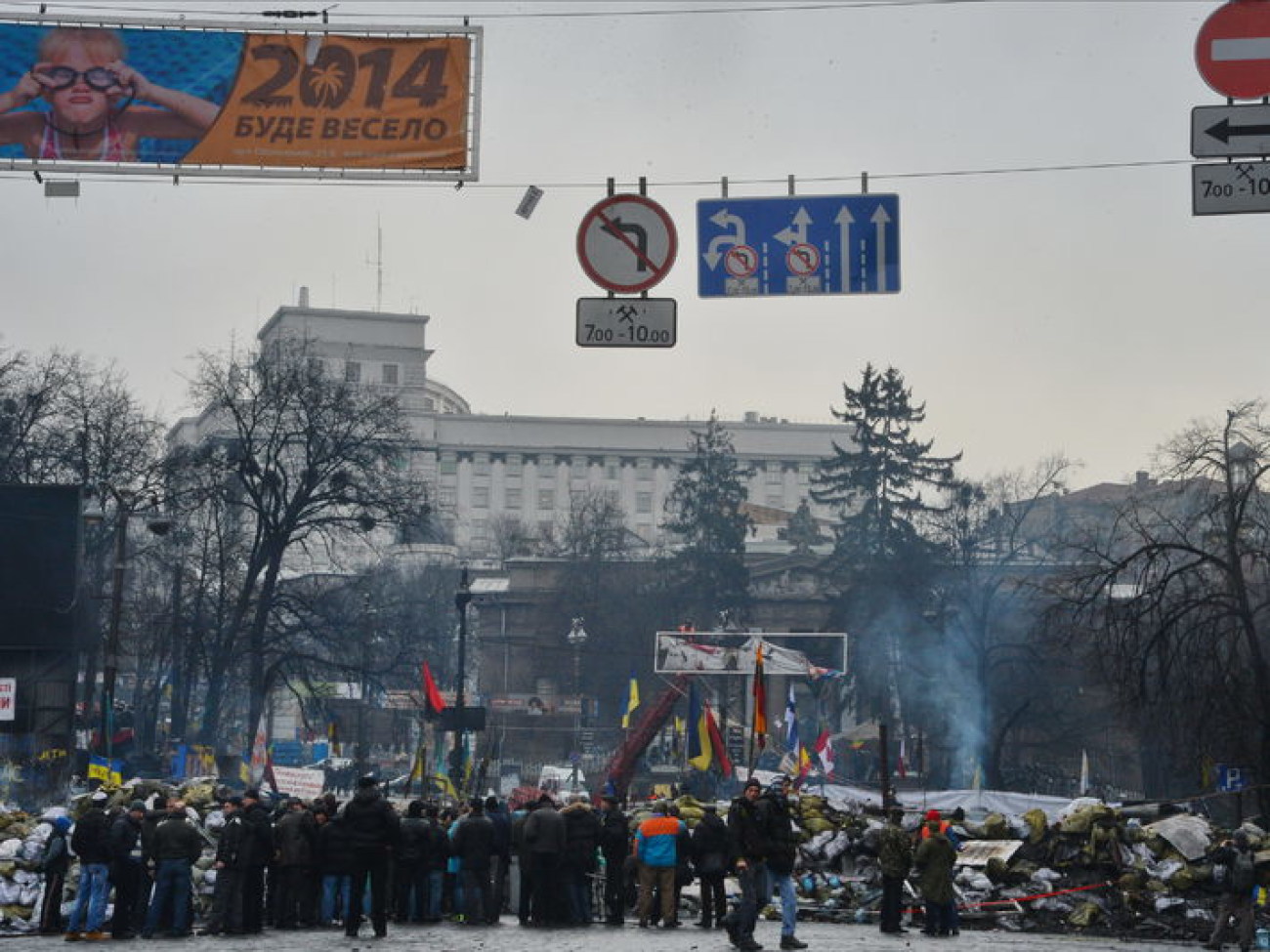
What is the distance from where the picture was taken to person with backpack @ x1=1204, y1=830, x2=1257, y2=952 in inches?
865

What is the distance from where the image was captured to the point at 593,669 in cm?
9431

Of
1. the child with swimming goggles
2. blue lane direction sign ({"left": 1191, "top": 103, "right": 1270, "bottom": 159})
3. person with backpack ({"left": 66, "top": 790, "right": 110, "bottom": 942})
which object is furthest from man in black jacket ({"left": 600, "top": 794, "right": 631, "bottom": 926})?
blue lane direction sign ({"left": 1191, "top": 103, "right": 1270, "bottom": 159})

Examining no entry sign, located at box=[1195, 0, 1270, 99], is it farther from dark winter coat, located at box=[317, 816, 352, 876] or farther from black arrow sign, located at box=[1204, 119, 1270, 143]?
dark winter coat, located at box=[317, 816, 352, 876]

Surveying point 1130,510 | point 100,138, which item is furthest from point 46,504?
point 1130,510

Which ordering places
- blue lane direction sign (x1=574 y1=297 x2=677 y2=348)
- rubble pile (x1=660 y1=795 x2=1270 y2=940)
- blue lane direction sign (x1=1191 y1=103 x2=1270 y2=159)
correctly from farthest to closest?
rubble pile (x1=660 y1=795 x2=1270 y2=940) → blue lane direction sign (x1=574 y1=297 x2=677 y2=348) → blue lane direction sign (x1=1191 y1=103 x2=1270 y2=159)

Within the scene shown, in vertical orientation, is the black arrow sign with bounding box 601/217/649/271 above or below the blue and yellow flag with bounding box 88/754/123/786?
above

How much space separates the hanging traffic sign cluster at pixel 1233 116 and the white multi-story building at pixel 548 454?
14893cm

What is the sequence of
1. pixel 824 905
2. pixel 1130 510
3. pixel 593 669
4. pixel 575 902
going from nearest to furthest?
pixel 575 902 < pixel 824 905 < pixel 1130 510 < pixel 593 669

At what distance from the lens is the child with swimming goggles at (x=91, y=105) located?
64.1 feet

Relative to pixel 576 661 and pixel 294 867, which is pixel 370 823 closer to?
pixel 294 867

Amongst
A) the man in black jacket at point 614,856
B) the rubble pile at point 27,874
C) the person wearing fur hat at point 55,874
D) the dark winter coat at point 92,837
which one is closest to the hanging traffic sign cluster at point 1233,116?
the man in black jacket at point 614,856

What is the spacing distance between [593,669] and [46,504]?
6104cm

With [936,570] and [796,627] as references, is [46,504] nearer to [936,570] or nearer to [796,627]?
[936,570]

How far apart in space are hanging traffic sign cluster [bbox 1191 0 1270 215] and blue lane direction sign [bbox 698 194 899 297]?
2.98m
